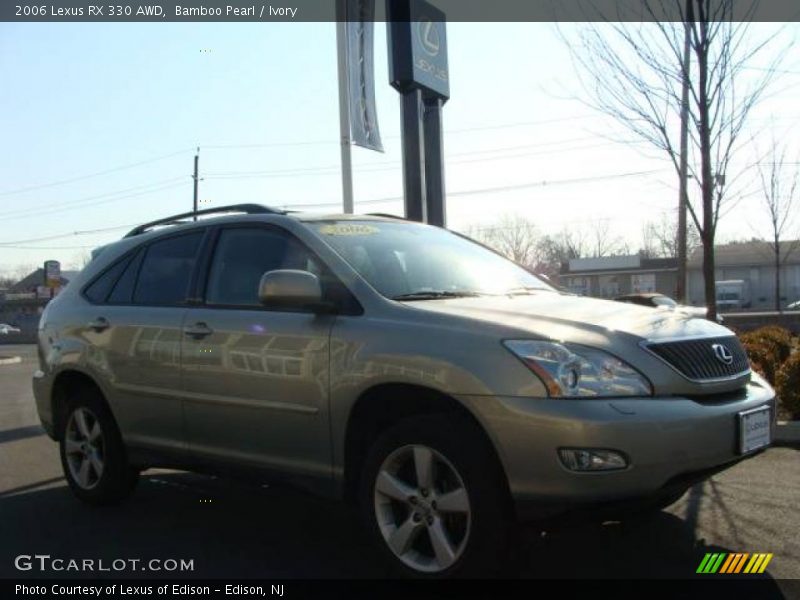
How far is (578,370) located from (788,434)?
410 centimetres

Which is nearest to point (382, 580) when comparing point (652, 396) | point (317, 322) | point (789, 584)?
point (317, 322)

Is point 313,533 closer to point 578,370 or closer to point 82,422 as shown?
point 82,422

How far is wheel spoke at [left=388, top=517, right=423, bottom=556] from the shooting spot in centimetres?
351

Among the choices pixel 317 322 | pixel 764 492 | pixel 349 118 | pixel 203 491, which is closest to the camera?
pixel 317 322

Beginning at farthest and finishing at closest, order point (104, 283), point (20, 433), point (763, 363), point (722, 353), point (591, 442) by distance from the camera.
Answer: point (20, 433) → point (763, 363) → point (104, 283) → point (722, 353) → point (591, 442)

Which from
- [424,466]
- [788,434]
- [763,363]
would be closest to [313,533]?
[424,466]

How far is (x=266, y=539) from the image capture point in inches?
172

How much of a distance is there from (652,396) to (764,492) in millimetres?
2287

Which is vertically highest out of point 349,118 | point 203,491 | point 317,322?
point 349,118

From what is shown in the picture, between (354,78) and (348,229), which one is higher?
(354,78)

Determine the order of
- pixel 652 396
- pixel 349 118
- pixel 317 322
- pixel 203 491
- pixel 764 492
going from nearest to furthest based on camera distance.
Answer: pixel 652 396
pixel 317 322
pixel 764 492
pixel 203 491
pixel 349 118

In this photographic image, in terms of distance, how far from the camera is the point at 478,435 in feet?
10.9

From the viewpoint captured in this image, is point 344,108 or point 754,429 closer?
point 754,429

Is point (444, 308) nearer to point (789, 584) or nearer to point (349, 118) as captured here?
point (789, 584)
